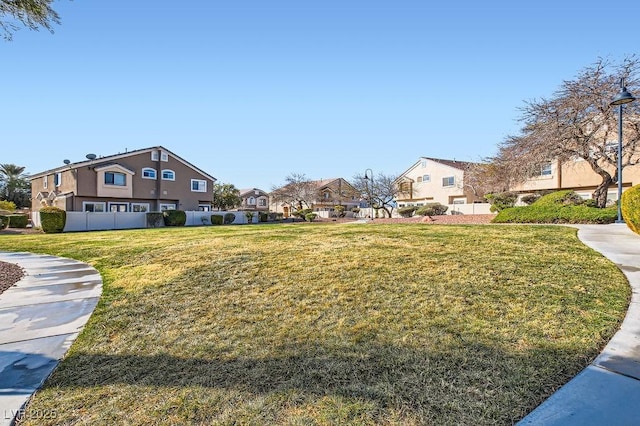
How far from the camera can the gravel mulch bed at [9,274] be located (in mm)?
5952

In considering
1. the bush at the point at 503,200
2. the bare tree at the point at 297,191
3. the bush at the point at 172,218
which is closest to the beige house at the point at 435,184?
the bush at the point at 503,200

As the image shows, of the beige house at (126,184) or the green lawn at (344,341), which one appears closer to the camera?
the green lawn at (344,341)

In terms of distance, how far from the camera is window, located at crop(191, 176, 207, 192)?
3247 cm

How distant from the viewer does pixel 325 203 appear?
176ft

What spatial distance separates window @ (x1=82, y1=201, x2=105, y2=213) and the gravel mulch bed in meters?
21.5

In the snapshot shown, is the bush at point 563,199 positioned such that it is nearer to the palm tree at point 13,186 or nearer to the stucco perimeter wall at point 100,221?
the stucco perimeter wall at point 100,221

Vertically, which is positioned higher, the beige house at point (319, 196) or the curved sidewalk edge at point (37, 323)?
the beige house at point (319, 196)

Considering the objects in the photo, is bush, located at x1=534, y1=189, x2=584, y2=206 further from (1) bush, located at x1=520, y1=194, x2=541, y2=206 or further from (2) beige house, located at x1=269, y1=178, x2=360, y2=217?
(2) beige house, located at x1=269, y1=178, x2=360, y2=217

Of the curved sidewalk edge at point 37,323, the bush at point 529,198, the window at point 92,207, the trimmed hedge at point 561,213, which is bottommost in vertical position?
the curved sidewalk edge at point 37,323

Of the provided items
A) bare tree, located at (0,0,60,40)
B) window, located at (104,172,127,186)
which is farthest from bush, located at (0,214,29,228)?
bare tree, located at (0,0,60,40)

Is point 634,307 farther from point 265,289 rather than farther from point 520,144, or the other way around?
point 520,144

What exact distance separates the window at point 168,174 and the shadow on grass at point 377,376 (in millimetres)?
30081

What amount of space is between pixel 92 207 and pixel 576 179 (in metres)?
38.5

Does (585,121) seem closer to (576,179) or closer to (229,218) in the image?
(576,179)
